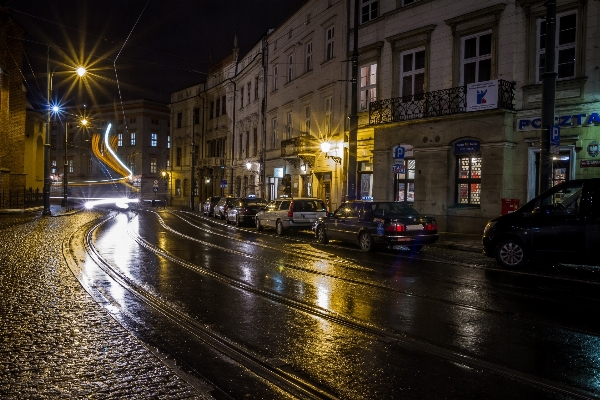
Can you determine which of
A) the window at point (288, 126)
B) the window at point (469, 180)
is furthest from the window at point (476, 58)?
the window at point (288, 126)

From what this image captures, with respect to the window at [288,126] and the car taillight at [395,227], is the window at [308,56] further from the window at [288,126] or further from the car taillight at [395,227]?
the car taillight at [395,227]

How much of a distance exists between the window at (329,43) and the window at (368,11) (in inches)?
127

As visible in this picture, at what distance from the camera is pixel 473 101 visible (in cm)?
2053

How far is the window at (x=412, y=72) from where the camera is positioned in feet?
78.1

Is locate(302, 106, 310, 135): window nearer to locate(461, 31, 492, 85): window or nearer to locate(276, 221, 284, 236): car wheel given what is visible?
locate(276, 221, 284, 236): car wheel

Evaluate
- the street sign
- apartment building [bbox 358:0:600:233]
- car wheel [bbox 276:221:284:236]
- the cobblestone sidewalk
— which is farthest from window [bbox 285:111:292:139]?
the cobblestone sidewalk

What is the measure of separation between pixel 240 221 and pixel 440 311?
855 inches

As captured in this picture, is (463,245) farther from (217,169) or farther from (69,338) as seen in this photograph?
(217,169)

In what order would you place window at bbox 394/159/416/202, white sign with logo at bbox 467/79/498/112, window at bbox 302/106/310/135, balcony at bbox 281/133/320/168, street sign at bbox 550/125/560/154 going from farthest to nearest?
1. window at bbox 302/106/310/135
2. balcony at bbox 281/133/320/168
3. window at bbox 394/159/416/202
4. white sign with logo at bbox 467/79/498/112
5. street sign at bbox 550/125/560/154

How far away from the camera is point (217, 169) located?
5462 cm

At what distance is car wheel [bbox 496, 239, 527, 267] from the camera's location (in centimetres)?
1220

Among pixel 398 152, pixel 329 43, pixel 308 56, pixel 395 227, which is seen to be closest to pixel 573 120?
pixel 398 152

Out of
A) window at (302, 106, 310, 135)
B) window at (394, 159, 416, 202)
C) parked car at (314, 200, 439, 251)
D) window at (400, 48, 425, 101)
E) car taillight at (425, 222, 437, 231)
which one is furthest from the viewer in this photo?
window at (302, 106, 310, 135)

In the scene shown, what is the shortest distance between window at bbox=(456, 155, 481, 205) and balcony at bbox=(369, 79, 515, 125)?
197cm
